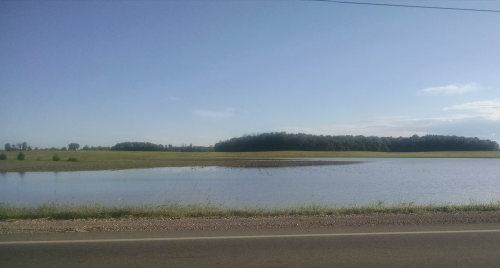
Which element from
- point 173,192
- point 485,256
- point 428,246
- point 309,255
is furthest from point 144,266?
point 173,192

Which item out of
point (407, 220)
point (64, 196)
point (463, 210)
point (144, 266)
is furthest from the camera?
point (64, 196)

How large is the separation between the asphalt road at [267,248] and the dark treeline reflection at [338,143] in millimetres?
93409

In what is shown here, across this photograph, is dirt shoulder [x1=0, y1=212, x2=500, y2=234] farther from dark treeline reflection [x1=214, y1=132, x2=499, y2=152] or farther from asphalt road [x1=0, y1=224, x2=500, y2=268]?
dark treeline reflection [x1=214, y1=132, x2=499, y2=152]

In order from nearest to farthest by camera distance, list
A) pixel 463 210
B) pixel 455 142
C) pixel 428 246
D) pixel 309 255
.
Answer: pixel 309 255, pixel 428 246, pixel 463 210, pixel 455 142

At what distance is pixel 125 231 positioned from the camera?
9055mm

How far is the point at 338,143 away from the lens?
4112 inches

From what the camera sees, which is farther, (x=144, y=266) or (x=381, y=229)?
(x=381, y=229)

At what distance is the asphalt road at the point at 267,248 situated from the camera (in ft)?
21.0

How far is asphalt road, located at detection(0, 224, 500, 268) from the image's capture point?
6.40 meters

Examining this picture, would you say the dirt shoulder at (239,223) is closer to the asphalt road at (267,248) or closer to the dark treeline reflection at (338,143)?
the asphalt road at (267,248)

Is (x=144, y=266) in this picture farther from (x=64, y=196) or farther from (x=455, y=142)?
(x=455, y=142)

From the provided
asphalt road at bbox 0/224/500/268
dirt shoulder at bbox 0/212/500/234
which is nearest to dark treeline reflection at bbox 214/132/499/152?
dirt shoulder at bbox 0/212/500/234

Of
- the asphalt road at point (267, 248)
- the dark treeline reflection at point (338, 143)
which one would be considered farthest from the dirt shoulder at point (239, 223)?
the dark treeline reflection at point (338, 143)

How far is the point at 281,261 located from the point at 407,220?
552 cm
